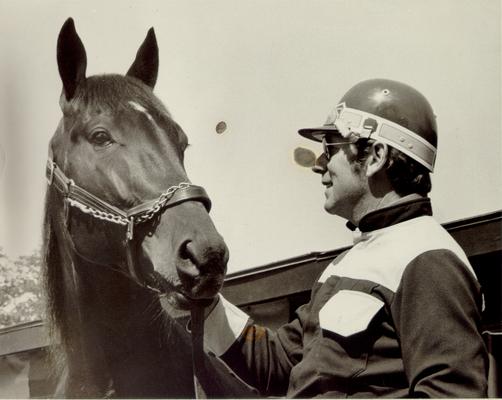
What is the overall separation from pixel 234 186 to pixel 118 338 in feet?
2.60

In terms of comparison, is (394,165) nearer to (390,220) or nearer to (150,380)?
(390,220)

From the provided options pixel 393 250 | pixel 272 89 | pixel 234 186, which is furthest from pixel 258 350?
pixel 272 89

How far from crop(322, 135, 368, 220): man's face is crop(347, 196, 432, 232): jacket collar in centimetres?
12

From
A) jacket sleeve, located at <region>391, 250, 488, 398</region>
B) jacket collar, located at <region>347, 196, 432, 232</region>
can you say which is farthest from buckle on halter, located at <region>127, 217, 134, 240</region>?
jacket sleeve, located at <region>391, 250, 488, 398</region>

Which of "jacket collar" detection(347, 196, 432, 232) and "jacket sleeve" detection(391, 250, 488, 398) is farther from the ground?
"jacket collar" detection(347, 196, 432, 232)

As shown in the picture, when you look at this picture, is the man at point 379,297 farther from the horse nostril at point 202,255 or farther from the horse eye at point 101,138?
the horse eye at point 101,138

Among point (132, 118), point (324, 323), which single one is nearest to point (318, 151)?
point (132, 118)

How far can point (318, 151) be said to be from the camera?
3186mm

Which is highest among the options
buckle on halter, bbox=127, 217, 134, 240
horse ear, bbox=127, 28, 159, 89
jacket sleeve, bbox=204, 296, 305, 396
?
horse ear, bbox=127, 28, 159, 89

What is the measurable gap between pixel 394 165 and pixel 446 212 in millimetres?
870

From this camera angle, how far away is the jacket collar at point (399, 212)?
2.29 m

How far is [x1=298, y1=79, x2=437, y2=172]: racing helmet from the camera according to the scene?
2363mm

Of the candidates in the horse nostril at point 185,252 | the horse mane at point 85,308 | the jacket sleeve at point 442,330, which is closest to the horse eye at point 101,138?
the horse mane at point 85,308

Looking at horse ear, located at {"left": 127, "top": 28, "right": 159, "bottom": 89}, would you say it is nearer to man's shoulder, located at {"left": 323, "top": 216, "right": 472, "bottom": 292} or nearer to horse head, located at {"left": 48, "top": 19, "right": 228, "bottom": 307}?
horse head, located at {"left": 48, "top": 19, "right": 228, "bottom": 307}
